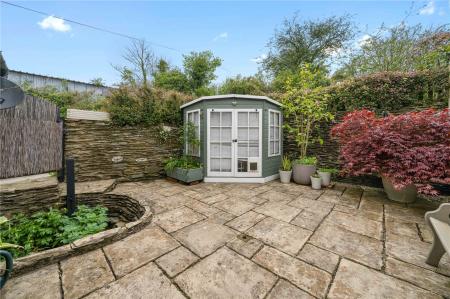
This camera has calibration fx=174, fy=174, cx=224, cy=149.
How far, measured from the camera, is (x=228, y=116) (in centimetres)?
438

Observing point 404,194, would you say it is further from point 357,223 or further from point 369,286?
point 369,286

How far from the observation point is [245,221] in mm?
2367

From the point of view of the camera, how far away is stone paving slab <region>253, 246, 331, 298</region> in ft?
4.32

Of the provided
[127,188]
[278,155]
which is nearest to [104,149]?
[127,188]

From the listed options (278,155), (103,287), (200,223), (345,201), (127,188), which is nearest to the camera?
(103,287)

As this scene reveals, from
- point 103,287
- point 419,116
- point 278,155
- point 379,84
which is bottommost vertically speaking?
point 103,287

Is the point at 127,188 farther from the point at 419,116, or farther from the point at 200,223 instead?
the point at 419,116

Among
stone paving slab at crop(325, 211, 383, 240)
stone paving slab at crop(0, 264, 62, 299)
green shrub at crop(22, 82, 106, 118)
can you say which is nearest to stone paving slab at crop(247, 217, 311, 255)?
stone paving slab at crop(325, 211, 383, 240)

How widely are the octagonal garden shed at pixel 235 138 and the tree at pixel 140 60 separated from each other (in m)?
9.32

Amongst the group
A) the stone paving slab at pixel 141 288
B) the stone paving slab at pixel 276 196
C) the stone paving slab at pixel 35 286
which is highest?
the stone paving slab at pixel 276 196

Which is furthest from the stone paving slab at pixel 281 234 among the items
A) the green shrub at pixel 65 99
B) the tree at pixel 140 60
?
the tree at pixel 140 60

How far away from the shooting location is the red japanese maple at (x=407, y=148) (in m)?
2.67

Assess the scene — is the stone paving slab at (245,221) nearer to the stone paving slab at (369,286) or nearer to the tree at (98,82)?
the stone paving slab at (369,286)

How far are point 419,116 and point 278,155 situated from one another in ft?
8.95
